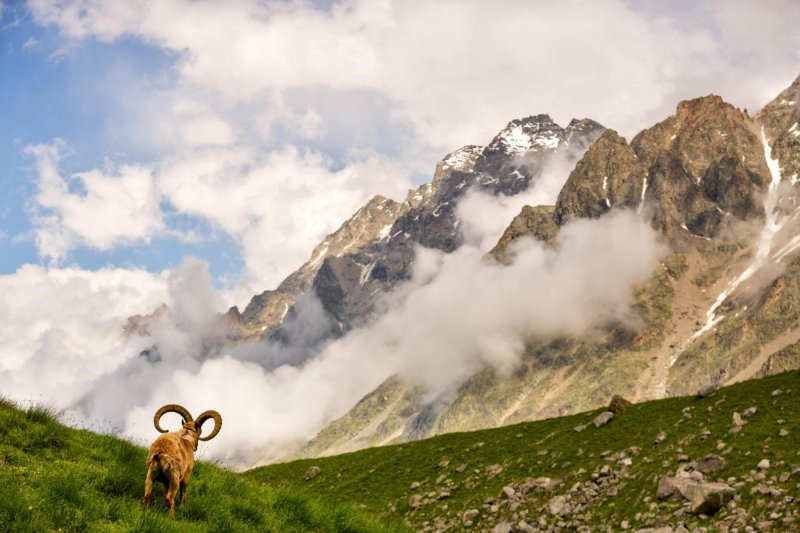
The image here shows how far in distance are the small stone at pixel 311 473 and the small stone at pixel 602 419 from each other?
102 ft

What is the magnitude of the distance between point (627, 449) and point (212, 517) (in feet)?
98.0

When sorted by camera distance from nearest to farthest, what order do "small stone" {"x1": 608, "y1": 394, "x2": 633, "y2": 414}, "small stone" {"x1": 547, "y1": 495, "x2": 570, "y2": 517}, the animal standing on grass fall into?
the animal standing on grass
"small stone" {"x1": 547, "y1": 495, "x2": 570, "y2": 517}
"small stone" {"x1": 608, "y1": 394, "x2": 633, "y2": 414}

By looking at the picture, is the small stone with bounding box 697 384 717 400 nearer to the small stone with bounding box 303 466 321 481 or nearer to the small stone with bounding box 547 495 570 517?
the small stone with bounding box 547 495 570 517

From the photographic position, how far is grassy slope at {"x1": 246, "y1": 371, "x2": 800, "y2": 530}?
87.5ft

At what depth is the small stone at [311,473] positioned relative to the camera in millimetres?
66188

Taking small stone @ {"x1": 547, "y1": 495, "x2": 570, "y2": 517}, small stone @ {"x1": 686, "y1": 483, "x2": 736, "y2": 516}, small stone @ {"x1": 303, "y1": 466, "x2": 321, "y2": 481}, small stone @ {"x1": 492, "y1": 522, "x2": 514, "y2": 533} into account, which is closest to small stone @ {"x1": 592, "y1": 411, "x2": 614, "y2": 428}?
small stone @ {"x1": 547, "y1": 495, "x2": 570, "y2": 517}

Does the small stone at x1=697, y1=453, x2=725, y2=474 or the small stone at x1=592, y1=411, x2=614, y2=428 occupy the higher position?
the small stone at x1=697, y1=453, x2=725, y2=474

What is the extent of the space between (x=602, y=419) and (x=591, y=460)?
13.1 m

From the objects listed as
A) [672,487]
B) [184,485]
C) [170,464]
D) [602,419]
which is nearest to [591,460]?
[602,419]

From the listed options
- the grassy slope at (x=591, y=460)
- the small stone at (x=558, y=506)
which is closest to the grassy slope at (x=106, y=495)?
→ the grassy slope at (x=591, y=460)

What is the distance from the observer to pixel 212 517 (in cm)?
1309

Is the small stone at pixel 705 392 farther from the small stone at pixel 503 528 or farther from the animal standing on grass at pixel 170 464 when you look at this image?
the animal standing on grass at pixel 170 464

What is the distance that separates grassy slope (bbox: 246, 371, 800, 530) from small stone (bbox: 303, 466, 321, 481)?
62cm

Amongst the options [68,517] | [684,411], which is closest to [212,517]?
[68,517]
